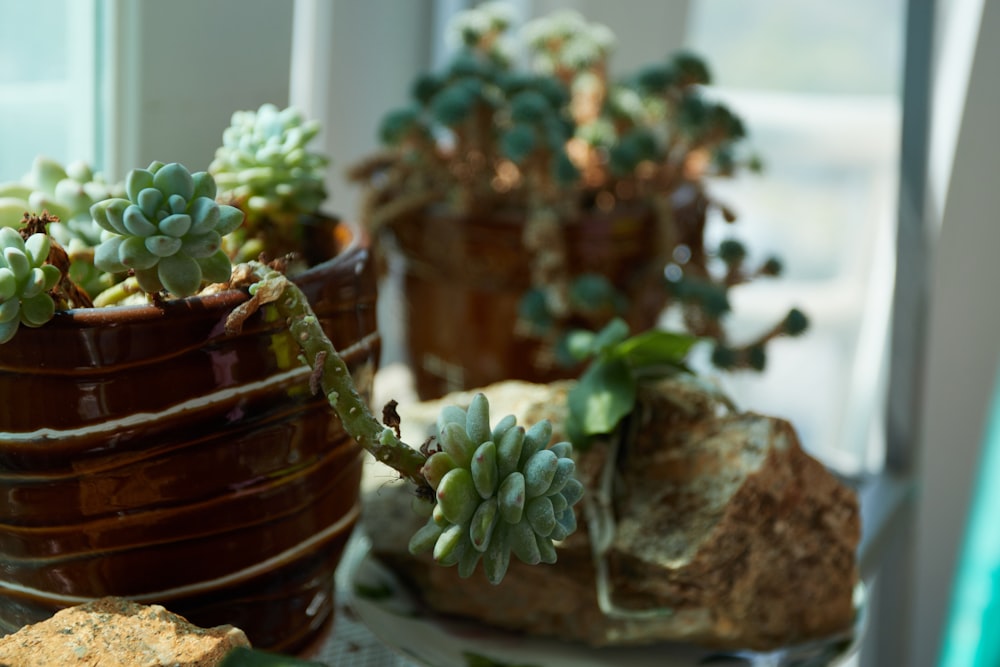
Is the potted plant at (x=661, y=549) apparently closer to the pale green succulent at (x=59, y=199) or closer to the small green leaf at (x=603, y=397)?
the small green leaf at (x=603, y=397)

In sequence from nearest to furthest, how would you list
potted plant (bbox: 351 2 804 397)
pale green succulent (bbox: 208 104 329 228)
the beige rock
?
the beige rock < pale green succulent (bbox: 208 104 329 228) < potted plant (bbox: 351 2 804 397)

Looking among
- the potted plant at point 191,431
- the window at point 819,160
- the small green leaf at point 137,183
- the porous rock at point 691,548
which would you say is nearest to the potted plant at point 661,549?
the porous rock at point 691,548

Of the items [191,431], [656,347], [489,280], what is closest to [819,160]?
[489,280]

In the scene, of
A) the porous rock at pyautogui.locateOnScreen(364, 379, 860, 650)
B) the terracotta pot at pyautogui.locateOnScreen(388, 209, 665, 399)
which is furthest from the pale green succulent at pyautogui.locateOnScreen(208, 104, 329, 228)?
the terracotta pot at pyautogui.locateOnScreen(388, 209, 665, 399)

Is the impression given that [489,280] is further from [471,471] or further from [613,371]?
[471,471]

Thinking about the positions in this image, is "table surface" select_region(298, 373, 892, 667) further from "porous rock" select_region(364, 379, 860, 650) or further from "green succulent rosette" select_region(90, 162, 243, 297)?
"green succulent rosette" select_region(90, 162, 243, 297)

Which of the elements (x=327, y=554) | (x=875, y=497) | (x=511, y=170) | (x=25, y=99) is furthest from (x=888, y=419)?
(x=25, y=99)
